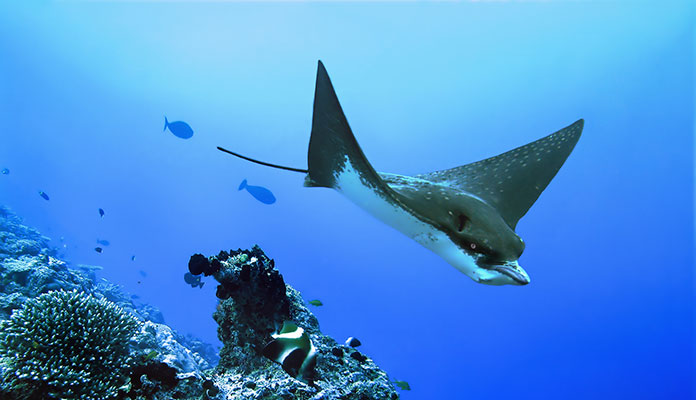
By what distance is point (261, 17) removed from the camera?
25.6 m

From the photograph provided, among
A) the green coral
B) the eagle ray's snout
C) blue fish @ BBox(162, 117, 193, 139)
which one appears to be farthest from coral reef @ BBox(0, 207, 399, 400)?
blue fish @ BBox(162, 117, 193, 139)

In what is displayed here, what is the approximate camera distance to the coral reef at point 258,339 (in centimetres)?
304

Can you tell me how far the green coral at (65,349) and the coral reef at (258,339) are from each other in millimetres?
942

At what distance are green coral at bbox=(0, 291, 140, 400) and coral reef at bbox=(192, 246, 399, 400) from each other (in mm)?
942

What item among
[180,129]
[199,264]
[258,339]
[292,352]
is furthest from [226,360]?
[180,129]

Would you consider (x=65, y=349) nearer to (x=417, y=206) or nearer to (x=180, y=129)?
(x=417, y=206)

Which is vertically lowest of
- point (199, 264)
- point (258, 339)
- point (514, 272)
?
point (258, 339)

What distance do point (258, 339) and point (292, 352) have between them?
101 cm

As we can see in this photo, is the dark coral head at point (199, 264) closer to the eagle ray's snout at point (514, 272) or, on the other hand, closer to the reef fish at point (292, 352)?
the reef fish at point (292, 352)

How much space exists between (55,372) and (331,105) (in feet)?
10.4

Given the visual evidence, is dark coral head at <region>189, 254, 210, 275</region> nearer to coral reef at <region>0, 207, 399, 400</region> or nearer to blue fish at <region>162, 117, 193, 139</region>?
coral reef at <region>0, 207, 399, 400</region>

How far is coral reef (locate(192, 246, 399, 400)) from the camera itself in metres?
3.04

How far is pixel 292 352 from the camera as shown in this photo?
2535 mm

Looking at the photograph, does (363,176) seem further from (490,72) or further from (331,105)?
(490,72)
